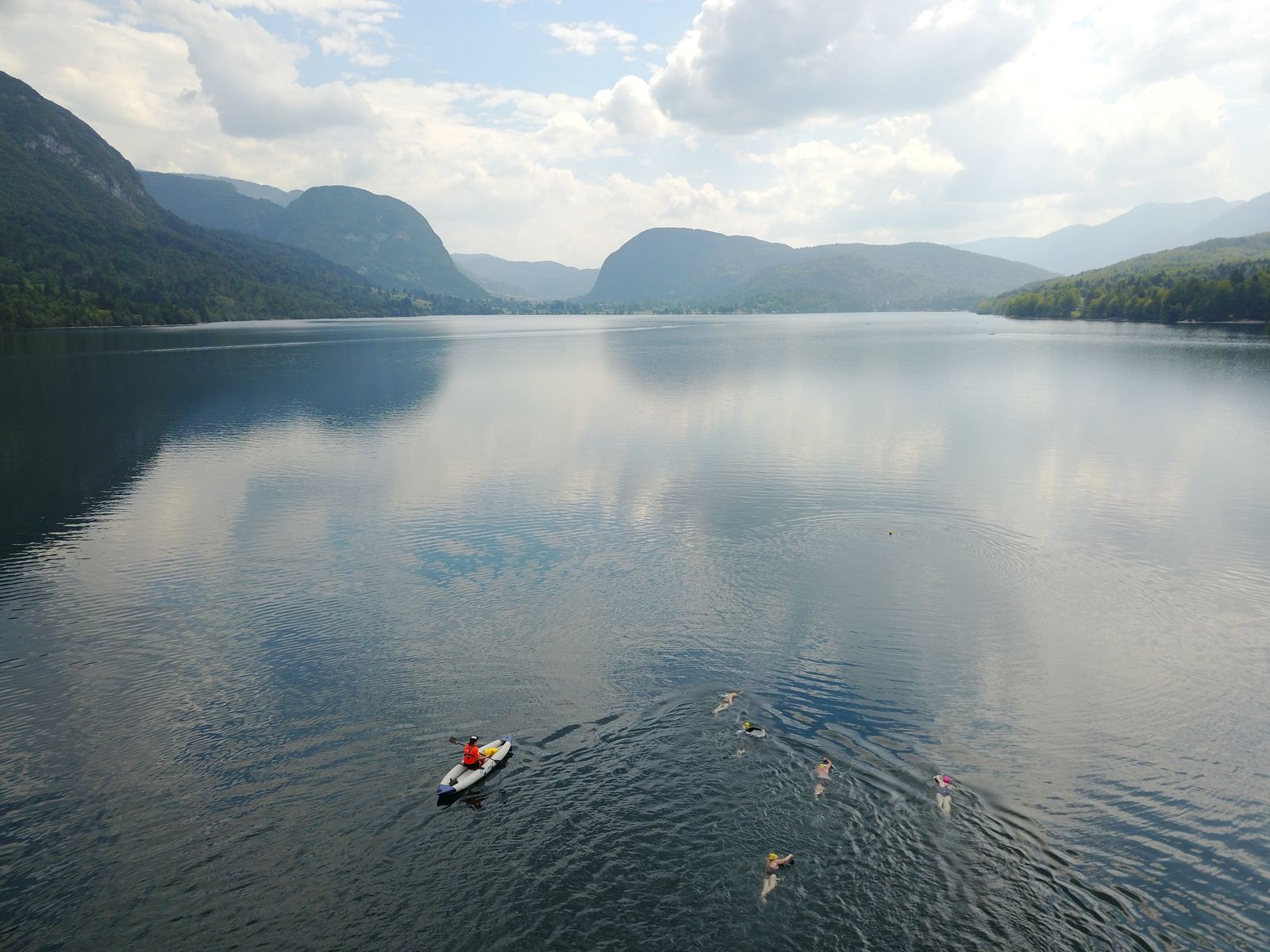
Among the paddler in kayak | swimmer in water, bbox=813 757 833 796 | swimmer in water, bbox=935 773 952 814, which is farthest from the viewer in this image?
swimmer in water, bbox=813 757 833 796

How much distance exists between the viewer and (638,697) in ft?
90.9

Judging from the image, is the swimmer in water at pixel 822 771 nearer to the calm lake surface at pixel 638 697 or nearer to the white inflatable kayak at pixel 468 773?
the calm lake surface at pixel 638 697

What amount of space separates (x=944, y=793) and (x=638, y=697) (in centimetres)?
1091

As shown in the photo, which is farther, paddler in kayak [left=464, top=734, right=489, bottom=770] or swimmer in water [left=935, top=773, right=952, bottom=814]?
paddler in kayak [left=464, top=734, right=489, bottom=770]

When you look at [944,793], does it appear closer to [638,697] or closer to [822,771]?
[822,771]

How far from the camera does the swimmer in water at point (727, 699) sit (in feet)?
87.9

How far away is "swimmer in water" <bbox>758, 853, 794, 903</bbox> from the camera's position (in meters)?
18.9

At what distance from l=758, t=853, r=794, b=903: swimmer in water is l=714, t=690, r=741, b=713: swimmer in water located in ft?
23.4

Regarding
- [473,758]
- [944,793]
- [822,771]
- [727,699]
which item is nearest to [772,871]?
[822,771]

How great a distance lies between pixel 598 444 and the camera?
73438 millimetres

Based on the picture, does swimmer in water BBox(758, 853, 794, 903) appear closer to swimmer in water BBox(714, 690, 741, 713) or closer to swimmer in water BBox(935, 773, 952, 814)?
swimmer in water BBox(935, 773, 952, 814)

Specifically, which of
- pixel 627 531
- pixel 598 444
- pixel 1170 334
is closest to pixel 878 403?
pixel 598 444

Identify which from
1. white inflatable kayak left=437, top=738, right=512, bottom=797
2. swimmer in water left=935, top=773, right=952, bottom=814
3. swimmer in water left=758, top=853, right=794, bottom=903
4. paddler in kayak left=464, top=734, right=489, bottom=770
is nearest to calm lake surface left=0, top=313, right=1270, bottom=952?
swimmer in water left=935, top=773, right=952, bottom=814

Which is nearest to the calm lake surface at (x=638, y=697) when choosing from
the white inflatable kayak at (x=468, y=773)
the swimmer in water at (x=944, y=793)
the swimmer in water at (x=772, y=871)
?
the swimmer in water at (x=944, y=793)
